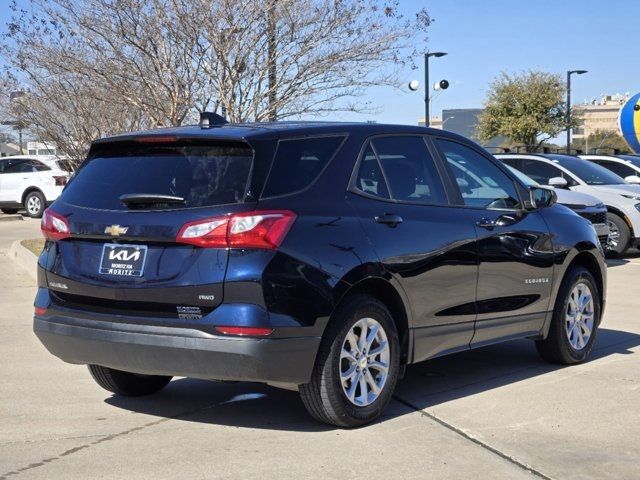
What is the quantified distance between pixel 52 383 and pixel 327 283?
2660 millimetres

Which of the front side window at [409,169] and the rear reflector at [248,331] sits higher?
the front side window at [409,169]

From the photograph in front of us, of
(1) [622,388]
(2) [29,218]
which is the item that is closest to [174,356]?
(1) [622,388]

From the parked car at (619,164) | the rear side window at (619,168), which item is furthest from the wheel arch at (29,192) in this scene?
the rear side window at (619,168)

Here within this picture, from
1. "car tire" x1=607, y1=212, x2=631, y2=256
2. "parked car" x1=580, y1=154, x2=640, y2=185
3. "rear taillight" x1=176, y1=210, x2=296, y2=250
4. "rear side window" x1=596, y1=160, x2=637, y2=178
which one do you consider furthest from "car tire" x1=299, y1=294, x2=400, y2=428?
"rear side window" x1=596, y1=160, x2=637, y2=178

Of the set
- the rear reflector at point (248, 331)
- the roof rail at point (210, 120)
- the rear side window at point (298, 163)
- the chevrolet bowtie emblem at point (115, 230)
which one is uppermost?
the roof rail at point (210, 120)

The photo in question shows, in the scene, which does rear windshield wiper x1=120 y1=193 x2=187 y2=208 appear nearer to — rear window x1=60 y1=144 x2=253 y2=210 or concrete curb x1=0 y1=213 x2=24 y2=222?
rear window x1=60 y1=144 x2=253 y2=210

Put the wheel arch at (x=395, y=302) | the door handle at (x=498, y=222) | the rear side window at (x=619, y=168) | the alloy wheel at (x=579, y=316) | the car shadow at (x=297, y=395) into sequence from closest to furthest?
the wheel arch at (x=395, y=302), the car shadow at (x=297, y=395), the door handle at (x=498, y=222), the alloy wheel at (x=579, y=316), the rear side window at (x=619, y=168)

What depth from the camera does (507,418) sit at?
568 centimetres

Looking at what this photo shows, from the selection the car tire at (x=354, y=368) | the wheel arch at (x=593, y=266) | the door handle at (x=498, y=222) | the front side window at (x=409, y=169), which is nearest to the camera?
the car tire at (x=354, y=368)

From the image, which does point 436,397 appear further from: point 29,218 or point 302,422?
point 29,218

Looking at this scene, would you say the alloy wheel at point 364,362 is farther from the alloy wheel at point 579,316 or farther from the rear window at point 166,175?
the alloy wheel at point 579,316

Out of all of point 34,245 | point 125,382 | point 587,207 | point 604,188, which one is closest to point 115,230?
point 125,382

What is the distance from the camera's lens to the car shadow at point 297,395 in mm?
5742

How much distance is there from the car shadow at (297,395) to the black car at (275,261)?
0.24m
